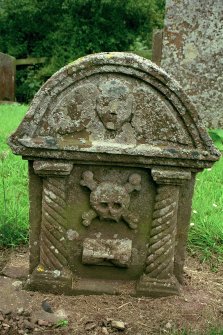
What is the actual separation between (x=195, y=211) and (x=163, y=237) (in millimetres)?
1529

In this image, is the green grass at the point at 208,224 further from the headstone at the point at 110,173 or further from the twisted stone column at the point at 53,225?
the twisted stone column at the point at 53,225

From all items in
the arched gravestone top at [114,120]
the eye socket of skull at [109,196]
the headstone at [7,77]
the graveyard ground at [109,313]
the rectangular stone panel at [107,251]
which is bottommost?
the graveyard ground at [109,313]

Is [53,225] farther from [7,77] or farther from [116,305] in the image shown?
[7,77]

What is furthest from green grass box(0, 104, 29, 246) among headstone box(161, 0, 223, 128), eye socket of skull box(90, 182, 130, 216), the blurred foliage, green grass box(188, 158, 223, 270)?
the blurred foliage

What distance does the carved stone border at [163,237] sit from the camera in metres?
3.28

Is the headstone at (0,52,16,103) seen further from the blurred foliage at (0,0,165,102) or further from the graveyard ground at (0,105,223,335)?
the graveyard ground at (0,105,223,335)

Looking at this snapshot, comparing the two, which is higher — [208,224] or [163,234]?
[163,234]

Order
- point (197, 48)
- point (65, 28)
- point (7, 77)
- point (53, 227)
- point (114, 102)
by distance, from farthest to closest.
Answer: point (65, 28) → point (7, 77) → point (197, 48) → point (53, 227) → point (114, 102)

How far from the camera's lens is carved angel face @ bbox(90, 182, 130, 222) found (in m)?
3.35

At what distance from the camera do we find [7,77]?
40.5 ft

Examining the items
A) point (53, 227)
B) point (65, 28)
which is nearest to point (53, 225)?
point (53, 227)

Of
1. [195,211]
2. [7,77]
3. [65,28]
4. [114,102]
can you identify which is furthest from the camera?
[65,28]

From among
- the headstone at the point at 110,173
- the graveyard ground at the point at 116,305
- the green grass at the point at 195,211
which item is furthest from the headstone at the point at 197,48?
the headstone at the point at 110,173

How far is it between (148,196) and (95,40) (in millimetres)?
11252
